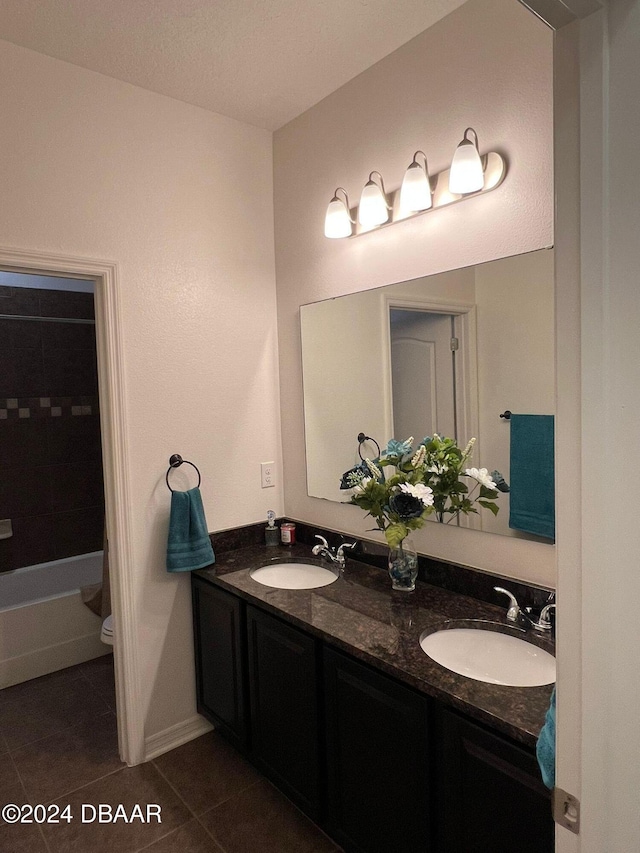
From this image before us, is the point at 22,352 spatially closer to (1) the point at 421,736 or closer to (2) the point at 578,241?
(1) the point at 421,736

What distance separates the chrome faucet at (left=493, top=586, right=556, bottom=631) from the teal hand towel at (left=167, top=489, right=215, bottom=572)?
1191mm

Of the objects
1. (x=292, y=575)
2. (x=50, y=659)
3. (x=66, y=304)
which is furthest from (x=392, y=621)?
(x=66, y=304)

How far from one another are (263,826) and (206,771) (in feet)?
1.29

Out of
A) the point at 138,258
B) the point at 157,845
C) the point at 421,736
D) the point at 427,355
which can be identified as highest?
the point at 138,258

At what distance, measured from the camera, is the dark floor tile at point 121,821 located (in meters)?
1.90

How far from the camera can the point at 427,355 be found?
202 centimetres

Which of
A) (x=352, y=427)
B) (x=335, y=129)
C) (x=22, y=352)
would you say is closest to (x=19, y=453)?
(x=22, y=352)

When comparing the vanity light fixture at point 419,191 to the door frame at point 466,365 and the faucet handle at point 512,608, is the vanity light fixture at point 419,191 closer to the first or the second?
the door frame at point 466,365

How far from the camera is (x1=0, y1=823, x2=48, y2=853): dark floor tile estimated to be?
6.16ft

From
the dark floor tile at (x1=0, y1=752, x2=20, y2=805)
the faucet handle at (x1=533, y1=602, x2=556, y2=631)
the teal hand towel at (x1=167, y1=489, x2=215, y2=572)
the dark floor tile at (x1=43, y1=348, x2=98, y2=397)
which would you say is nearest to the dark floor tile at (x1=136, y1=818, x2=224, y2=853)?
the dark floor tile at (x1=0, y1=752, x2=20, y2=805)

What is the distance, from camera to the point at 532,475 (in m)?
1.76

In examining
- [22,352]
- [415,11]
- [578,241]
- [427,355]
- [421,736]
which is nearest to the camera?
[578,241]

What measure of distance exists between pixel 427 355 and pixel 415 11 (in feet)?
3.65

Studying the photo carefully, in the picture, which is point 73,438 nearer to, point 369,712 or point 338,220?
point 338,220
